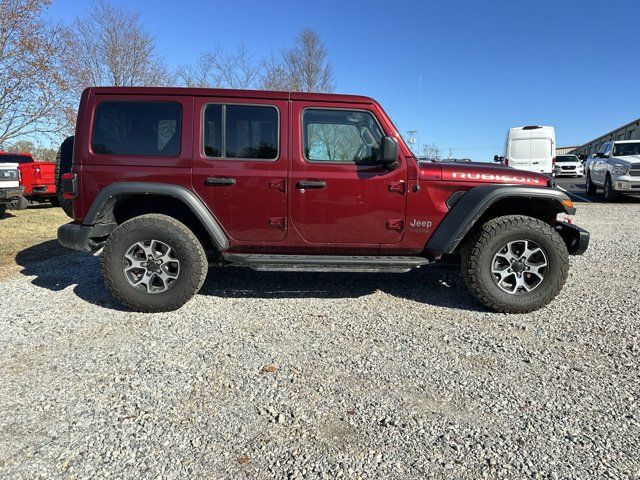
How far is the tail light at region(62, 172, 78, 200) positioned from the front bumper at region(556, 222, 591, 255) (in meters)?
4.63

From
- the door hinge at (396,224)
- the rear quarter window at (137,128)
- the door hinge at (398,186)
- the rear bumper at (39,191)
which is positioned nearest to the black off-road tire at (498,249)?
the door hinge at (396,224)

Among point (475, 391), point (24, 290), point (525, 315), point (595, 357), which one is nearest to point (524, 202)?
point (525, 315)

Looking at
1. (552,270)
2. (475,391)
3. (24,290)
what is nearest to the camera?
(475,391)

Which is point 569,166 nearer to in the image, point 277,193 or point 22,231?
point 277,193

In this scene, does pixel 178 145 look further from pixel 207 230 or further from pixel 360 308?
pixel 360 308

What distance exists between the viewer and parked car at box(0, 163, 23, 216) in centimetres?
945

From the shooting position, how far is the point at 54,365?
9.66ft

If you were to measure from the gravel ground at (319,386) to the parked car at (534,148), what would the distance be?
1069 cm

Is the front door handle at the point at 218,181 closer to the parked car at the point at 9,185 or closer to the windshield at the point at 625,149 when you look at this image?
the parked car at the point at 9,185

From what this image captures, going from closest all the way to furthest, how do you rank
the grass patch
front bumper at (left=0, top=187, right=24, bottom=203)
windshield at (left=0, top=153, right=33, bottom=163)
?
1. the grass patch
2. front bumper at (left=0, top=187, right=24, bottom=203)
3. windshield at (left=0, top=153, right=33, bottom=163)

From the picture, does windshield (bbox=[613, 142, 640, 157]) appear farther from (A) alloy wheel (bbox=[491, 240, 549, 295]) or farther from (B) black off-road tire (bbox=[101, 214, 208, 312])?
(B) black off-road tire (bbox=[101, 214, 208, 312])

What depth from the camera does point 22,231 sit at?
7.98m

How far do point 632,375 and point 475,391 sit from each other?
110 centimetres

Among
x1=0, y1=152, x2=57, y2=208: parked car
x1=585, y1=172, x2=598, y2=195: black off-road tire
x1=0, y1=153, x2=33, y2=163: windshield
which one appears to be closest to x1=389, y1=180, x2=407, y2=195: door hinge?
x1=0, y1=152, x2=57, y2=208: parked car
